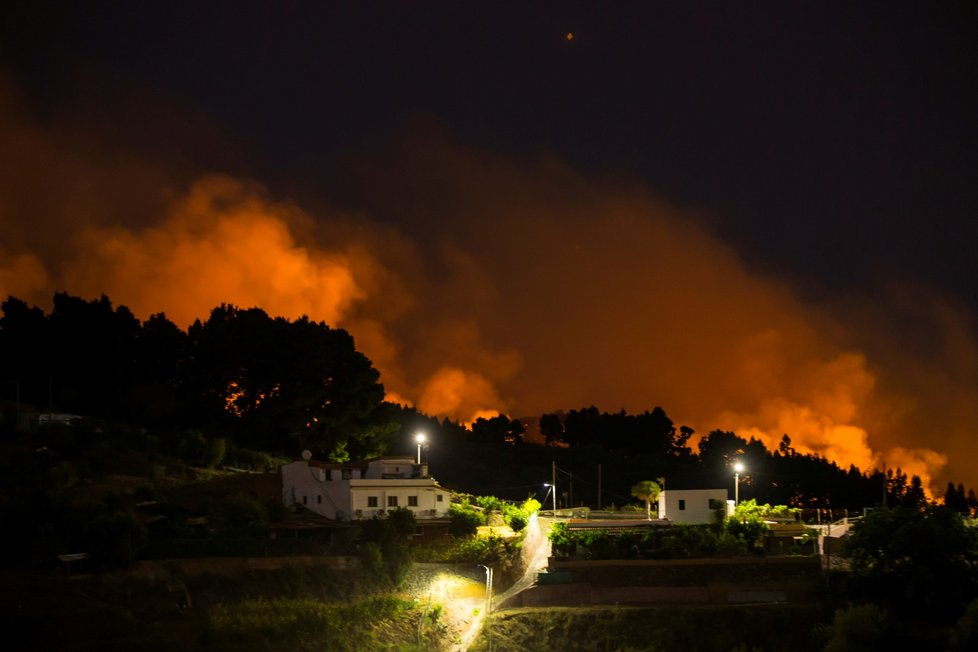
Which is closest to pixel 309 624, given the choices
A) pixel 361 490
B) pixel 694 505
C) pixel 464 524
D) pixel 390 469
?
pixel 361 490

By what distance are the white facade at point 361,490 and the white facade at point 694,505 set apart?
35.2ft

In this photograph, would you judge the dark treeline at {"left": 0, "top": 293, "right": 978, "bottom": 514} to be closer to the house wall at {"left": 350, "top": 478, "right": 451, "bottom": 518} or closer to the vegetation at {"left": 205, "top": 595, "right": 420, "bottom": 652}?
the house wall at {"left": 350, "top": 478, "right": 451, "bottom": 518}

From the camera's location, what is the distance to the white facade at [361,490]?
49.7m

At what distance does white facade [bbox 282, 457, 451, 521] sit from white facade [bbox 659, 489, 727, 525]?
10.7 metres

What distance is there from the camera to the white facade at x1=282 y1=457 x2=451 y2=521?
49.7 m

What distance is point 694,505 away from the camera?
53.2 metres

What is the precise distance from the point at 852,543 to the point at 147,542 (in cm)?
2668

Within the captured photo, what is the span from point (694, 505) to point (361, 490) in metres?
15.8

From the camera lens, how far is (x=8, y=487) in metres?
44.8

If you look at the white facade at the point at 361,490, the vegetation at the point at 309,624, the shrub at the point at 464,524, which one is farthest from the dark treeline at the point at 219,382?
the vegetation at the point at 309,624

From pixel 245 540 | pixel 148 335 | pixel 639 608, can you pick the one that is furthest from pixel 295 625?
pixel 148 335

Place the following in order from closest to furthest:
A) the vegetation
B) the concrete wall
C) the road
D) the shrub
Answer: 1. the vegetation
2. the road
3. the concrete wall
4. the shrub

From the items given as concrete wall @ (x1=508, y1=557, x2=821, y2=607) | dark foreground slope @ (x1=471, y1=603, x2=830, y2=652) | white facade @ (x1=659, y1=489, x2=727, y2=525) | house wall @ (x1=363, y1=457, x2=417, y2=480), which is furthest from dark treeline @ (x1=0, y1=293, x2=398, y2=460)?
dark foreground slope @ (x1=471, y1=603, x2=830, y2=652)

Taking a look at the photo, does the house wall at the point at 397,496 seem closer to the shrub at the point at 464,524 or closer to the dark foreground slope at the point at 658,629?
the shrub at the point at 464,524
